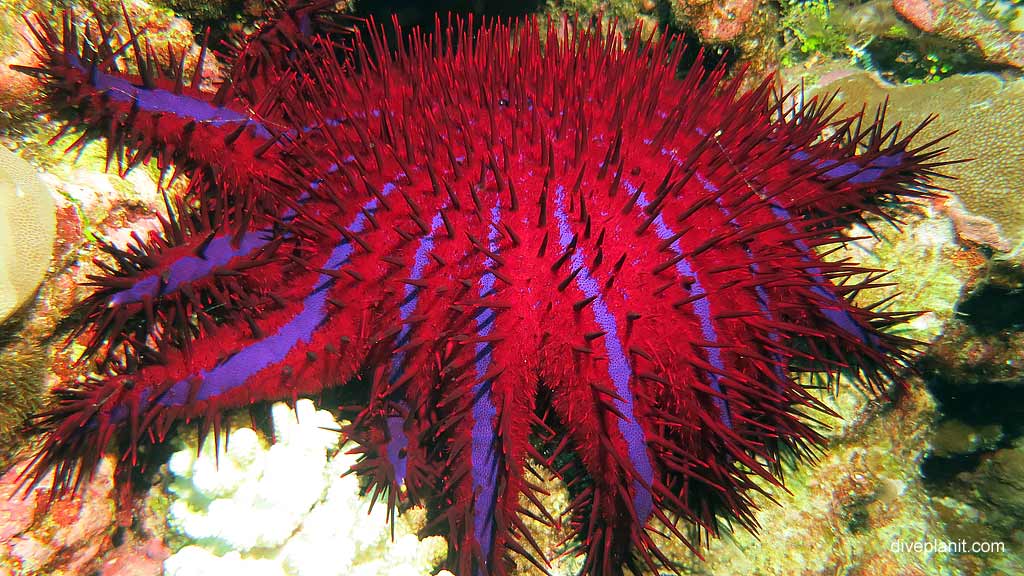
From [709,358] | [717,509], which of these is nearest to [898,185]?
[709,358]

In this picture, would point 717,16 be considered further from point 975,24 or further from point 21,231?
point 21,231

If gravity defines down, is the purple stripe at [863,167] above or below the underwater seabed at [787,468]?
above

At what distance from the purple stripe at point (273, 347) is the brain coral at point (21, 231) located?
0.61 meters

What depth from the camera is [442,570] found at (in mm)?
2420

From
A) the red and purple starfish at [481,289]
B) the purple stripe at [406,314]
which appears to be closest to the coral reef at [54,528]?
the red and purple starfish at [481,289]

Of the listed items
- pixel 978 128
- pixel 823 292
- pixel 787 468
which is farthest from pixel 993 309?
pixel 823 292

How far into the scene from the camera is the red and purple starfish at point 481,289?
190 cm

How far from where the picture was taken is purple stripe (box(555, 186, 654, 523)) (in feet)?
6.14

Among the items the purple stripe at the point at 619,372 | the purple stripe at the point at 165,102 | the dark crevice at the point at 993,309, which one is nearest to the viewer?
the purple stripe at the point at 619,372

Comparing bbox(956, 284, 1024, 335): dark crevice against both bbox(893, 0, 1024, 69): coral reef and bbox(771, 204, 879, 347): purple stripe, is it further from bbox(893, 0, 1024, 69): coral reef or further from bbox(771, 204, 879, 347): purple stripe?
bbox(893, 0, 1024, 69): coral reef

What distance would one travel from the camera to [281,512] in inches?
87.1

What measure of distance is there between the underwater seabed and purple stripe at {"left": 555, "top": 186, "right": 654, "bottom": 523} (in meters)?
0.61

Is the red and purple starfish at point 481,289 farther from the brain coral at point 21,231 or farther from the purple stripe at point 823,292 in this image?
the brain coral at point 21,231

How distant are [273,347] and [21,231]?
944mm
